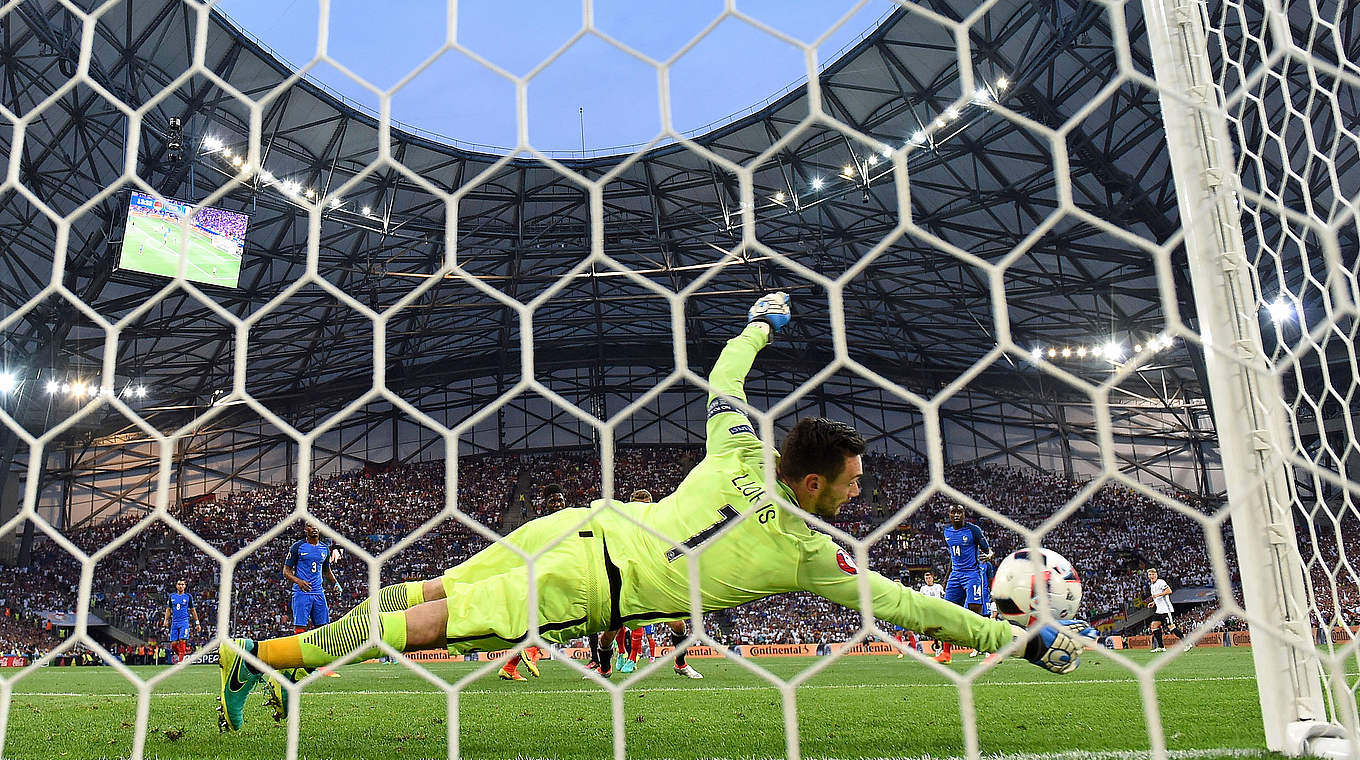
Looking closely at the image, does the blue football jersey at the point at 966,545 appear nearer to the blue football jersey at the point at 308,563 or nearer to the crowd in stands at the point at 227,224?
the blue football jersey at the point at 308,563

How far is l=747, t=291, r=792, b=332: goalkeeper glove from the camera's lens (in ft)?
9.57

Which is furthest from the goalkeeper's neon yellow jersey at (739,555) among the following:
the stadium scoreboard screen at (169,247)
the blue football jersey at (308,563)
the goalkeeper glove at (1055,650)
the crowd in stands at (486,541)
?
the crowd in stands at (486,541)

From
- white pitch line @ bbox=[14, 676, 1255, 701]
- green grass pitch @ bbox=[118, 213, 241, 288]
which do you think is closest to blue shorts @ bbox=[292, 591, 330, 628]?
white pitch line @ bbox=[14, 676, 1255, 701]

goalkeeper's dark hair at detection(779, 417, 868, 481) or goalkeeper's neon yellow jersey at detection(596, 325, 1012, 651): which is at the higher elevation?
goalkeeper's dark hair at detection(779, 417, 868, 481)

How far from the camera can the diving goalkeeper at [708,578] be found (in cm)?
257

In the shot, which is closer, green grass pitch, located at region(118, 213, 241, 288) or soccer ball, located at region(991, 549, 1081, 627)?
soccer ball, located at region(991, 549, 1081, 627)

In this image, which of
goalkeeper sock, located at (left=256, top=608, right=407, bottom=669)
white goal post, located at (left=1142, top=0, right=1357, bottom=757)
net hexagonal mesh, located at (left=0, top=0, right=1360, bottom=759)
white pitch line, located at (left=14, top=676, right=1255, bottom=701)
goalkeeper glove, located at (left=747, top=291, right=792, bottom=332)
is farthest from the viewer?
white pitch line, located at (left=14, top=676, right=1255, bottom=701)

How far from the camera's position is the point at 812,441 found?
8.68 feet

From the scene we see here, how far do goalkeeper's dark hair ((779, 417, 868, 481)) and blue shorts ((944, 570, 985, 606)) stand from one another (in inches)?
244

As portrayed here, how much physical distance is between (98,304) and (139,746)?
20129mm

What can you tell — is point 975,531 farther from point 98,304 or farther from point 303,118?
point 98,304

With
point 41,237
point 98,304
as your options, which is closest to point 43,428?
point 98,304

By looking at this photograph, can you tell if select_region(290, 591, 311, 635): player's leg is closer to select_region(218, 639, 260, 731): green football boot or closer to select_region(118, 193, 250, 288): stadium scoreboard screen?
select_region(118, 193, 250, 288): stadium scoreboard screen

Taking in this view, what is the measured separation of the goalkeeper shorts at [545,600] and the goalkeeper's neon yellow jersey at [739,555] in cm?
7
